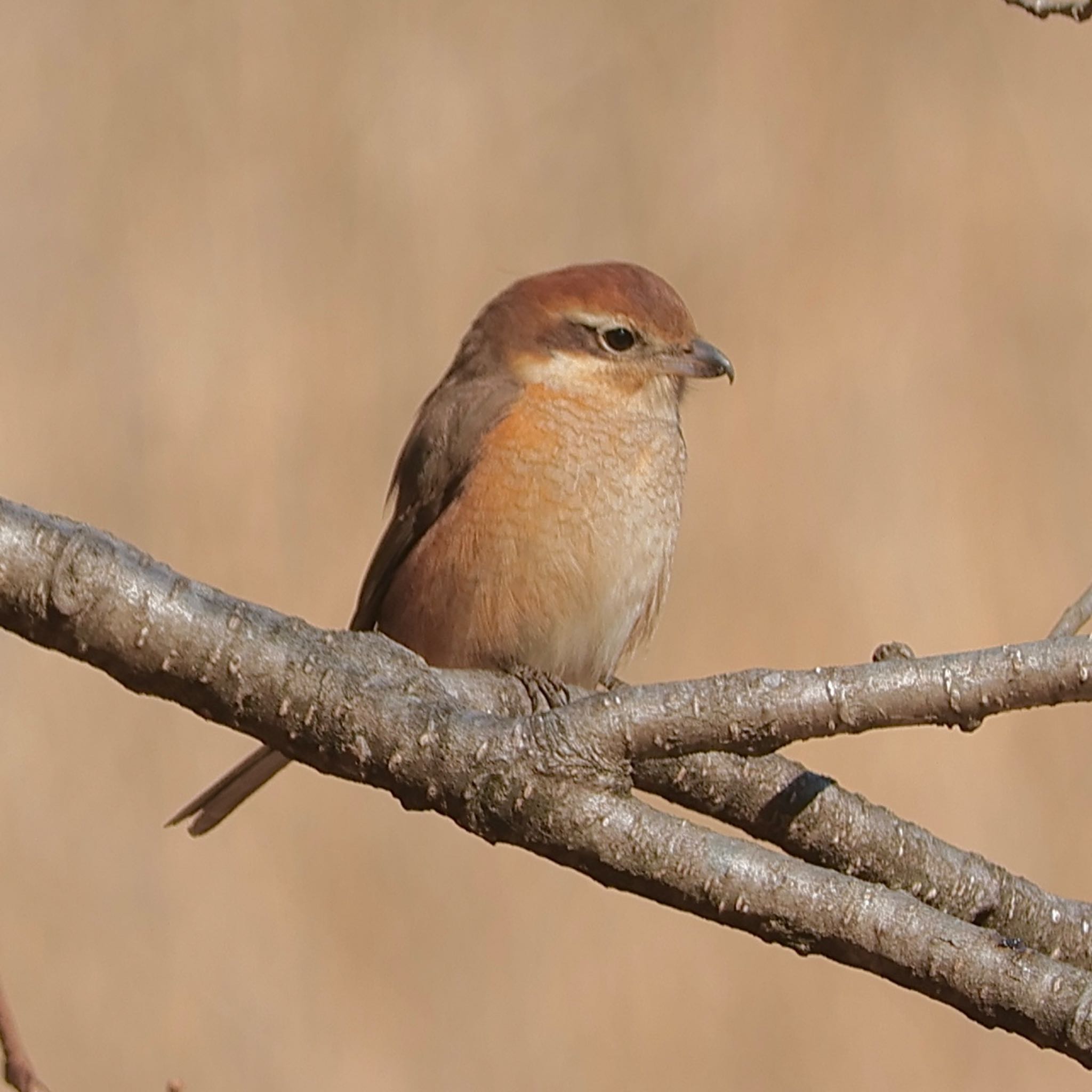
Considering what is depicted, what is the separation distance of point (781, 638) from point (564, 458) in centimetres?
145

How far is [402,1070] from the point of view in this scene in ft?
11.7

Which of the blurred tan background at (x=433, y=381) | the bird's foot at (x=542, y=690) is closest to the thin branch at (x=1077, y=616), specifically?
the bird's foot at (x=542, y=690)

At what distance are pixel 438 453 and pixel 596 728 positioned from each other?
1392 millimetres

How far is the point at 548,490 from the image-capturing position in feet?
8.23

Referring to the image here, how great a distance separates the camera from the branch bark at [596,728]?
4.32 feet

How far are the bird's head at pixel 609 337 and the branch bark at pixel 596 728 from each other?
4.18 feet

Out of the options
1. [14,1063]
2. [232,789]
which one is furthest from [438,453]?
[14,1063]

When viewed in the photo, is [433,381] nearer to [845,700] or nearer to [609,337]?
[609,337]

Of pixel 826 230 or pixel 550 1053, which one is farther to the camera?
pixel 826 230

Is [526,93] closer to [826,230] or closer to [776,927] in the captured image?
[826,230]

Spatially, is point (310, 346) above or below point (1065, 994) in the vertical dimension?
above

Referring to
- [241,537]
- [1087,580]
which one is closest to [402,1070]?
[241,537]

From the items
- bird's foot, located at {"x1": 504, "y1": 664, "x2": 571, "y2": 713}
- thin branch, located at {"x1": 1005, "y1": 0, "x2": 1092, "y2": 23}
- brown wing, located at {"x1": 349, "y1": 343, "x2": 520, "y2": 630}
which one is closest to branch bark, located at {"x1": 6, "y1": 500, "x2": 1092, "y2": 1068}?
bird's foot, located at {"x1": 504, "y1": 664, "x2": 571, "y2": 713}

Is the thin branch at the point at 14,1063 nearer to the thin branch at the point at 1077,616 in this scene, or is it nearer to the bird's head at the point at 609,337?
the thin branch at the point at 1077,616
